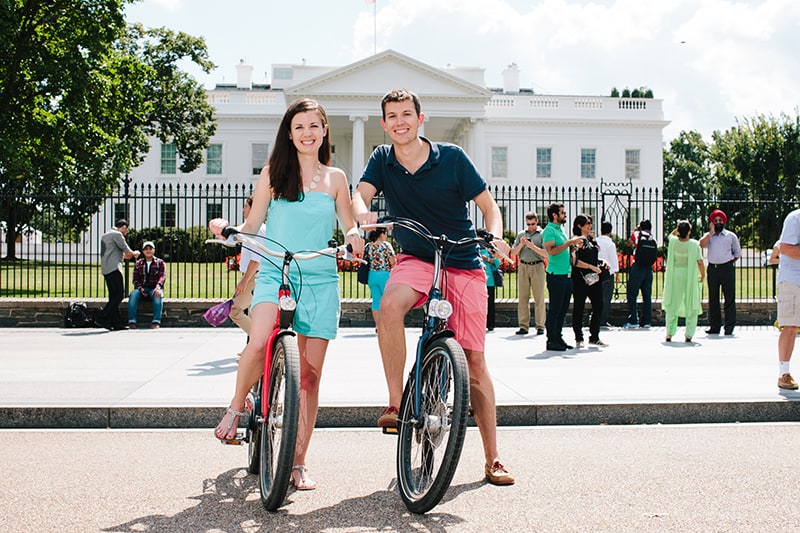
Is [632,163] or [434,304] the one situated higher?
[632,163]

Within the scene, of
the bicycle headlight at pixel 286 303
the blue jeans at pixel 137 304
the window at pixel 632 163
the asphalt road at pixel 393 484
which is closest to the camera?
the asphalt road at pixel 393 484

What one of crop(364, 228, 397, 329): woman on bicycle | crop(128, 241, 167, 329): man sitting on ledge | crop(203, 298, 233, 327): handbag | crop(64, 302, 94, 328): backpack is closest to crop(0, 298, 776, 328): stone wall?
crop(64, 302, 94, 328): backpack

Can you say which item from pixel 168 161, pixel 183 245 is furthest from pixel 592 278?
pixel 168 161

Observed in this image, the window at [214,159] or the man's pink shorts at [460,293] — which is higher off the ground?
the window at [214,159]

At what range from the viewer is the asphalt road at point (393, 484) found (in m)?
3.61

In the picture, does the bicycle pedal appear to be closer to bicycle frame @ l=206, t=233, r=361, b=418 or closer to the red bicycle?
the red bicycle

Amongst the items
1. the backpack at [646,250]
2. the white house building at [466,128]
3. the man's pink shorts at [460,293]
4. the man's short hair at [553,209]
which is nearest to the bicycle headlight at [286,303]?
the man's pink shorts at [460,293]

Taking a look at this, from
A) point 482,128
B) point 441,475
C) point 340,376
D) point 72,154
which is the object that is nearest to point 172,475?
point 441,475

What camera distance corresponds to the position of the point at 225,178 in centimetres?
5031

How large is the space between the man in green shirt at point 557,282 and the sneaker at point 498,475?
240 inches

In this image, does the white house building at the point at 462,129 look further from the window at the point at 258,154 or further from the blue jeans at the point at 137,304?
the blue jeans at the point at 137,304

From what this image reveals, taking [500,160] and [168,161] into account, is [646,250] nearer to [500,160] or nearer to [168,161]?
[500,160]

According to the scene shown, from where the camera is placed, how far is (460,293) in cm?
430

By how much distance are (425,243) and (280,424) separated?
125 centimetres
